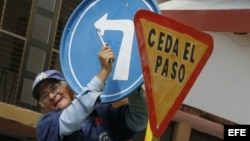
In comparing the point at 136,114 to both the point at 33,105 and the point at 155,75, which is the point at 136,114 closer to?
the point at 155,75

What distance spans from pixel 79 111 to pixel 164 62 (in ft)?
1.56

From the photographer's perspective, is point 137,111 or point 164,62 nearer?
point 164,62

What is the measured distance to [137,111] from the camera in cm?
271

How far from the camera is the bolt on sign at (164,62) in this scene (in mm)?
2289

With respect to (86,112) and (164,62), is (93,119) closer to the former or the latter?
(86,112)

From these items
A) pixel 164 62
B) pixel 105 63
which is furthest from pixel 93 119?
pixel 164 62

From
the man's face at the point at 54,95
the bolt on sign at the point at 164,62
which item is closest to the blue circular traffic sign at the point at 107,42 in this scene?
the man's face at the point at 54,95

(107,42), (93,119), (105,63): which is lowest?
(93,119)

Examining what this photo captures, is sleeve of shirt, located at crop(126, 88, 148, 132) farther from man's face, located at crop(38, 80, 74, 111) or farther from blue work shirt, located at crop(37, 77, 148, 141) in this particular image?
man's face, located at crop(38, 80, 74, 111)

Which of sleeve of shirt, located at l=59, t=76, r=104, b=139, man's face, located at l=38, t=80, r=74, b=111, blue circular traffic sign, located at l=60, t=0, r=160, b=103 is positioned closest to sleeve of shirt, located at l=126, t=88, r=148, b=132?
blue circular traffic sign, located at l=60, t=0, r=160, b=103

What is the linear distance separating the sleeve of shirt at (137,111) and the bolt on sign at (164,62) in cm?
34

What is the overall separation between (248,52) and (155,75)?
2500 millimetres

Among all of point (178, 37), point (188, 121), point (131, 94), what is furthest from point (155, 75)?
point (188, 121)

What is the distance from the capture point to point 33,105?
26.2ft
